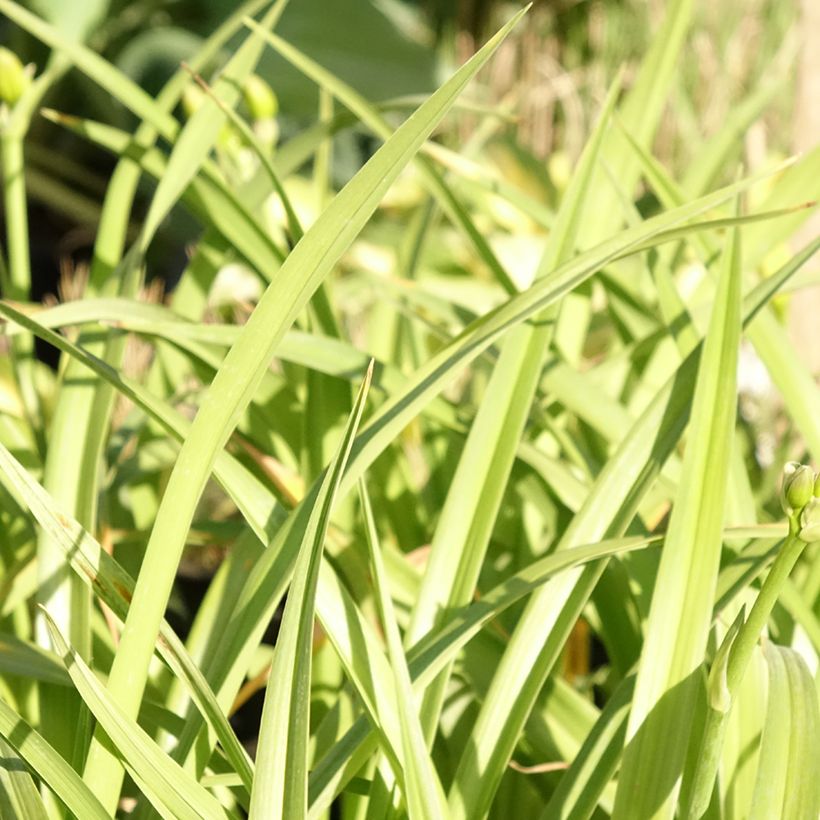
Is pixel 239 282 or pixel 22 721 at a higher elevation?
pixel 239 282

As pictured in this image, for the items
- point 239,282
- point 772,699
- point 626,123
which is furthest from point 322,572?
point 239,282

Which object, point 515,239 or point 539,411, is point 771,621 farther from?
point 515,239

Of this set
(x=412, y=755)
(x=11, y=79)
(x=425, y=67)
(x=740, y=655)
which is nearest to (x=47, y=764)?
(x=412, y=755)

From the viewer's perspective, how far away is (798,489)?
33 centimetres

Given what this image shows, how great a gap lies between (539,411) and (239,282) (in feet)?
2.58

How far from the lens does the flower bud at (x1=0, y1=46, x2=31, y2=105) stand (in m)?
0.74

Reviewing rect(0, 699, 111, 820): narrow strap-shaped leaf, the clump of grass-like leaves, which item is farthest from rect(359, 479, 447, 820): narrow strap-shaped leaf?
rect(0, 699, 111, 820): narrow strap-shaped leaf

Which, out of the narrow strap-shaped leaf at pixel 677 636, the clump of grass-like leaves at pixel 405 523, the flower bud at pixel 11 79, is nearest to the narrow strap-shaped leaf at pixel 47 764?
the clump of grass-like leaves at pixel 405 523

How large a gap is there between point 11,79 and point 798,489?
2.10 ft

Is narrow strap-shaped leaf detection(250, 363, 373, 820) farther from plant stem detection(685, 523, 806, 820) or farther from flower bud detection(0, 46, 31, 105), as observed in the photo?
flower bud detection(0, 46, 31, 105)

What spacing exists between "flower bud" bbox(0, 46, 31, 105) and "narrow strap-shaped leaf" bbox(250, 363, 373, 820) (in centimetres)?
51

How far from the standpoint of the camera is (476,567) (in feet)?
1.79

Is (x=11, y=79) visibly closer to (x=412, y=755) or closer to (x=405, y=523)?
(x=405, y=523)

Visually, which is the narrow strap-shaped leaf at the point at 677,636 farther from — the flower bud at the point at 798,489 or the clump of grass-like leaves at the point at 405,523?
the flower bud at the point at 798,489
